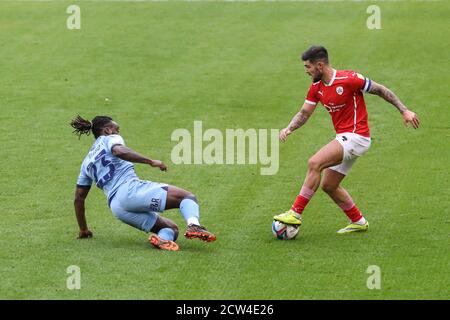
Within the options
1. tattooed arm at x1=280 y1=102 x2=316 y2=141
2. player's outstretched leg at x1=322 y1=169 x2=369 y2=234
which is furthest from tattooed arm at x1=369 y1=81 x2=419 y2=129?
player's outstretched leg at x1=322 y1=169 x2=369 y2=234

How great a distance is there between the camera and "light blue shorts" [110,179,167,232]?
1159cm

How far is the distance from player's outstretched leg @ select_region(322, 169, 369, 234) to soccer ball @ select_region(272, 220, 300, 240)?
2.25 feet

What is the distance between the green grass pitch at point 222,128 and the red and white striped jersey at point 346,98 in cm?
132

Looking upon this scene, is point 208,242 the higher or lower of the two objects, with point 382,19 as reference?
lower

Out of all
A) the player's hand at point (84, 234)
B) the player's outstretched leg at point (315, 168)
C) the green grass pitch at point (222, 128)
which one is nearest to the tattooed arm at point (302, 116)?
the player's outstretched leg at point (315, 168)

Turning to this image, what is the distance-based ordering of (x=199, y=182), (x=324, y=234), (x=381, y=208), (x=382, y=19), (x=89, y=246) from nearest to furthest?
(x=89, y=246) < (x=324, y=234) < (x=381, y=208) < (x=199, y=182) < (x=382, y=19)

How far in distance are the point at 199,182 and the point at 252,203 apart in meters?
1.32

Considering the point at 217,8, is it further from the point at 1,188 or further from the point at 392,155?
the point at 1,188

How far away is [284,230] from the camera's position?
40.0 feet

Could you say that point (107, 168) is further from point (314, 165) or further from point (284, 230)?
point (314, 165)

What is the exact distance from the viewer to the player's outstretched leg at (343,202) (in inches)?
496
